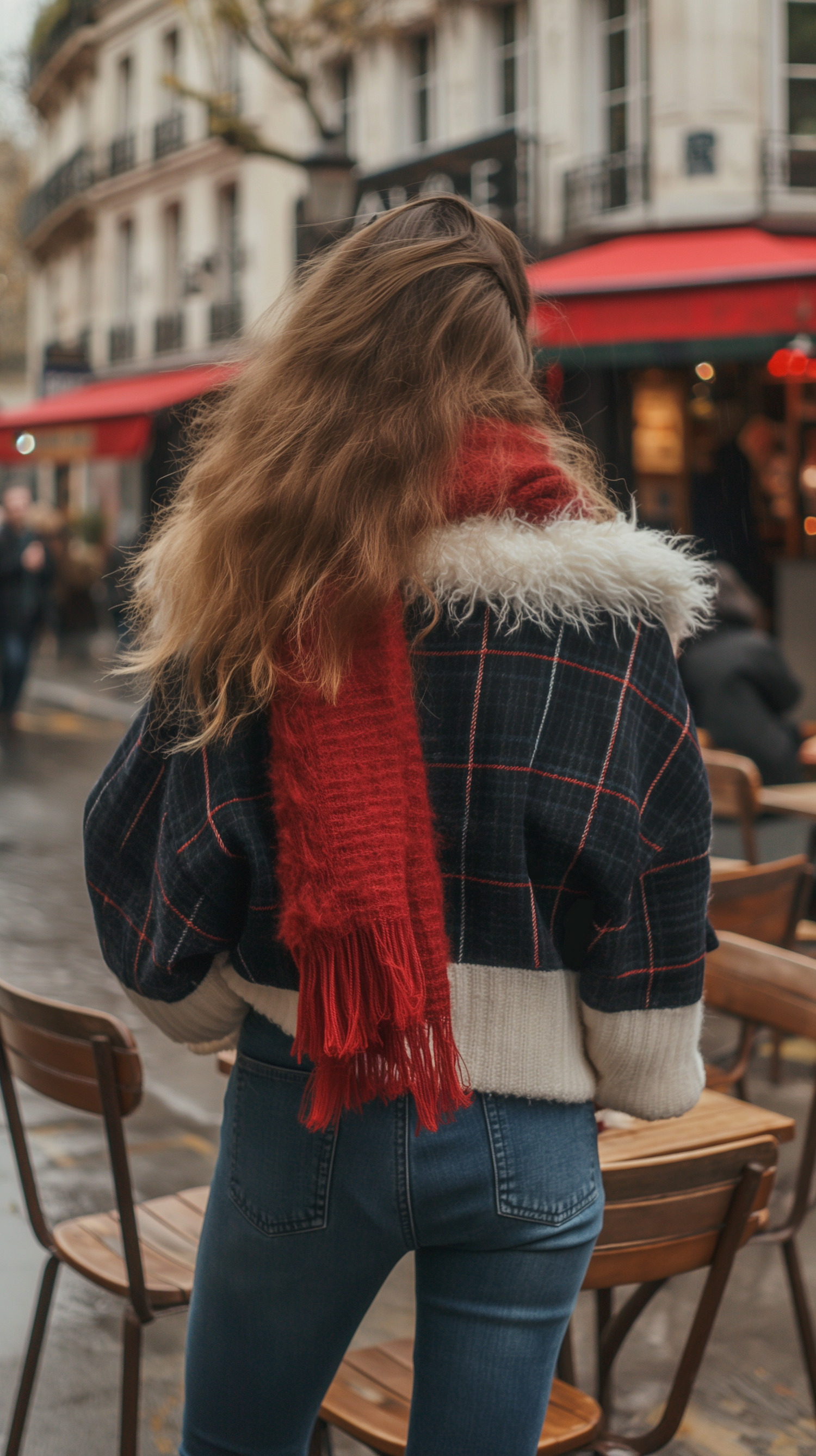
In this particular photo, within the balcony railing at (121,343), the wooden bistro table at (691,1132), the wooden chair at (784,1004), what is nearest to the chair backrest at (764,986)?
the wooden chair at (784,1004)

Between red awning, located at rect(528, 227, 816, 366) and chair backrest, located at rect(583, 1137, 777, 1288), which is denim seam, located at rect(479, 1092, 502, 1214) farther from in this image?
red awning, located at rect(528, 227, 816, 366)

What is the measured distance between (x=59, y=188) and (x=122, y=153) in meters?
3.71

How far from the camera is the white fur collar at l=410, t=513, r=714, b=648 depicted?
1.40m

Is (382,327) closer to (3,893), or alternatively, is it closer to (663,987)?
(663,987)

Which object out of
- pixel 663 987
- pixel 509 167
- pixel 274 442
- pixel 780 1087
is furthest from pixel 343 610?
pixel 509 167

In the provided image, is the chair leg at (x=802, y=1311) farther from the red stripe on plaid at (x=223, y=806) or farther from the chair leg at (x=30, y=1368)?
the red stripe on plaid at (x=223, y=806)

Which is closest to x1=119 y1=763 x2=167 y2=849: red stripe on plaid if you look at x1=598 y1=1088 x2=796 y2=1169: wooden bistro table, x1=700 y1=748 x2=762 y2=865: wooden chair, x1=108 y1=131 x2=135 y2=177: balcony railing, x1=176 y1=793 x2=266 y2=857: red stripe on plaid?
x1=176 y1=793 x2=266 y2=857: red stripe on plaid

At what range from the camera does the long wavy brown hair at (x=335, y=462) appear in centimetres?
139

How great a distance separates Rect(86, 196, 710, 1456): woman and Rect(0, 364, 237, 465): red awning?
35.1 feet

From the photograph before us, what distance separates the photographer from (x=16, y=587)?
42.0ft

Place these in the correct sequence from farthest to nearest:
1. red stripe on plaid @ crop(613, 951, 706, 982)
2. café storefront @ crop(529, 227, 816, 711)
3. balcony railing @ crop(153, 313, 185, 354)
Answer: balcony railing @ crop(153, 313, 185, 354) → café storefront @ crop(529, 227, 816, 711) → red stripe on plaid @ crop(613, 951, 706, 982)

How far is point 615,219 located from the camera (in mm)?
13305

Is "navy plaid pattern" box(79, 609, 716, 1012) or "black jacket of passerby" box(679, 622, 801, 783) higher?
"navy plaid pattern" box(79, 609, 716, 1012)

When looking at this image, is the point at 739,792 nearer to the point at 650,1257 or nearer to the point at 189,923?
the point at 650,1257
